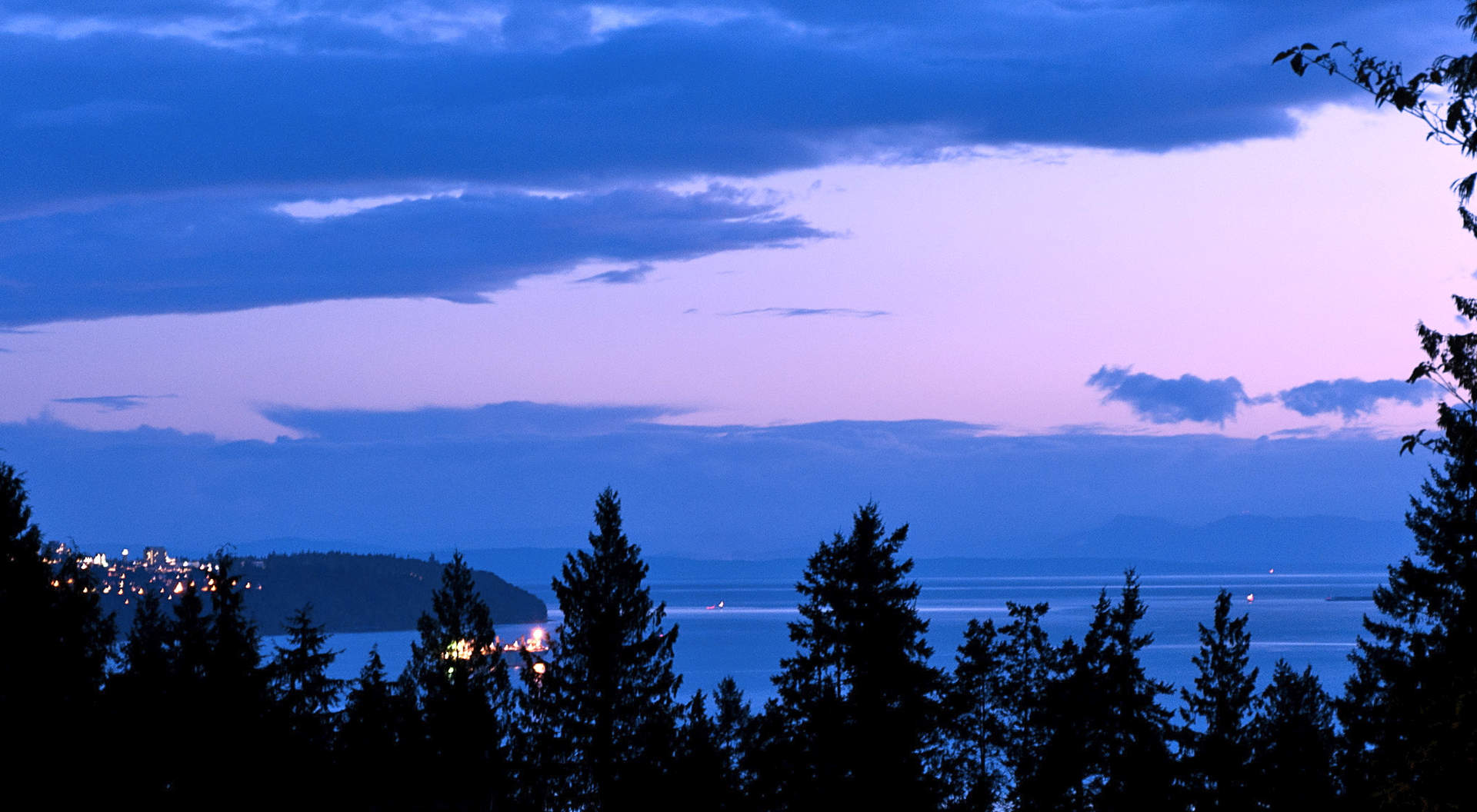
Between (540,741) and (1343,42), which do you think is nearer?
(1343,42)

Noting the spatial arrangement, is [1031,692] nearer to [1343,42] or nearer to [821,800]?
[821,800]

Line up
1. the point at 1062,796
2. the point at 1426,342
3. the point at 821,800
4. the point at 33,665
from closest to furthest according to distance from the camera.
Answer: the point at 1426,342 → the point at 33,665 → the point at 821,800 → the point at 1062,796

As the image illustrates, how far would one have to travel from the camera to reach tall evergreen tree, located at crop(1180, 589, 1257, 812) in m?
38.6

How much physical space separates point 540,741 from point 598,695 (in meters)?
2.68

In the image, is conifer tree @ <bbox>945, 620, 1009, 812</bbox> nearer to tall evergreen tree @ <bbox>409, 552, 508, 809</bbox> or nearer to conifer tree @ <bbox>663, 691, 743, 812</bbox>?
Result: conifer tree @ <bbox>663, 691, 743, 812</bbox>

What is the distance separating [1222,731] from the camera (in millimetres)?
43125

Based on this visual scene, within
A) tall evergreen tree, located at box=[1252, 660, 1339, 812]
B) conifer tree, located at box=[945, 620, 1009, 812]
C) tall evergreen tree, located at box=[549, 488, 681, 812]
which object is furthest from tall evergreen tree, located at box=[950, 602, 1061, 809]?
tall evergreen tree, located at box=[549, 488, 681, 812]

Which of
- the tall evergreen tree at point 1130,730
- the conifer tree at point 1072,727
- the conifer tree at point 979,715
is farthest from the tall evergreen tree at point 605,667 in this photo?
the tall evergreen tree at point 1130,730

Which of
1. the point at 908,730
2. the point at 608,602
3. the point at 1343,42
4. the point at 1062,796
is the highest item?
the point at 1343,42

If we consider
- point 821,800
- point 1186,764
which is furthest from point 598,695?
point 1186,764

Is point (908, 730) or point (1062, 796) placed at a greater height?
point (908, 730)

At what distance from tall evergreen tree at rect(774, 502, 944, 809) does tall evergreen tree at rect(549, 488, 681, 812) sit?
8050mm

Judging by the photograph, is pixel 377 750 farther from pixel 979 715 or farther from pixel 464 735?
pixel 979 715

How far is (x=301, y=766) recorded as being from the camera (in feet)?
94.0
